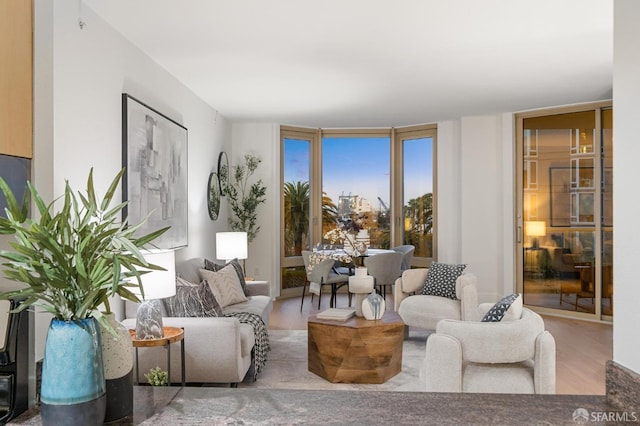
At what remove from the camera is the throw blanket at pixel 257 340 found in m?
4.13

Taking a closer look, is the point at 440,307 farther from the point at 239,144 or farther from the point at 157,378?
the point at 239,144

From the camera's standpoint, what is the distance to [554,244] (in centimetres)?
686

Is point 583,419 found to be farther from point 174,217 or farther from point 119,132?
point 174,217

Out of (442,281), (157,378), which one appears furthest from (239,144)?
(157,378)

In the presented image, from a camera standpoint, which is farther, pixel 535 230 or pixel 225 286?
pixel 535 230

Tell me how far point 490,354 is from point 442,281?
261 centimetres

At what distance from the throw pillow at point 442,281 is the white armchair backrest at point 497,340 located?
2481 millimetres

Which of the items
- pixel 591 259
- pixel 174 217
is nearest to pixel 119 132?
pixel 174 217

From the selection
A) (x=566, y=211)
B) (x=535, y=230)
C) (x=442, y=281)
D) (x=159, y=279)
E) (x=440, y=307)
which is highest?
(x=566, y=211)

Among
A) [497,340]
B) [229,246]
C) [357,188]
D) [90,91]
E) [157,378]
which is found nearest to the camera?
[497,340]

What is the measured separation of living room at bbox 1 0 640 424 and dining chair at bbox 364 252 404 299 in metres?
1.12

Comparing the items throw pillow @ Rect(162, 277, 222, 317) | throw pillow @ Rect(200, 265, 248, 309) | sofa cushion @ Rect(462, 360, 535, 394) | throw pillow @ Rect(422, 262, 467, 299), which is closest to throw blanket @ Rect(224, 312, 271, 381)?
throw pillow @ Rect(162, 277, 222, 317)

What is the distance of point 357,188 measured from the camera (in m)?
8.73

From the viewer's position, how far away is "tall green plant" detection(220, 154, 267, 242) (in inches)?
297
